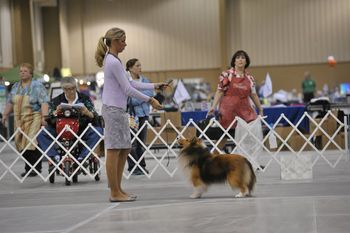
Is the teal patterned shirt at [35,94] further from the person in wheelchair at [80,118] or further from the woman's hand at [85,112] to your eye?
the woman's hand at [85,112]

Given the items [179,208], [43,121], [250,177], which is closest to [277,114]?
[43,121]

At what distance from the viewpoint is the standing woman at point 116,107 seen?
6.75 meters

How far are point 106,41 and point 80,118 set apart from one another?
2.15 m

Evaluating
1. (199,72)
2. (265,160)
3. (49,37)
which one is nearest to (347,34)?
(199,72)

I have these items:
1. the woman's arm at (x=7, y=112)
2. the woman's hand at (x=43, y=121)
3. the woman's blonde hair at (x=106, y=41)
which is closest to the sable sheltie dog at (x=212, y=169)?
the woman's blonde hair at (x=106, y=41)

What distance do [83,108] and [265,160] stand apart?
335 cm

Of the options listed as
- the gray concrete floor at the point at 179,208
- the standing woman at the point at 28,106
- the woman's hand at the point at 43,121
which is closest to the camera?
the gray concrete floor at the point at 179,208

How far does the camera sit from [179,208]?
625cm

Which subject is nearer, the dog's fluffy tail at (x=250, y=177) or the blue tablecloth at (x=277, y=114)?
the dog's fluffy tail at (x=250, y=177)

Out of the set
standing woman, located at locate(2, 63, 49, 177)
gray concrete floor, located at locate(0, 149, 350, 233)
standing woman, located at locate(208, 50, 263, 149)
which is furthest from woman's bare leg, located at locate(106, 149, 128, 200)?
standing woman, located at locate(2, 63, 49, 177)

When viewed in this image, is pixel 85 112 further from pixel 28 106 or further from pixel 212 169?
pixel 212 169

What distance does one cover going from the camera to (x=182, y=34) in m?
27.3

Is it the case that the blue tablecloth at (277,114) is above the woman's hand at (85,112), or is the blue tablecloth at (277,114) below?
below

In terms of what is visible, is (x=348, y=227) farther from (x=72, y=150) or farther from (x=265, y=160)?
(x=265, y=160)
